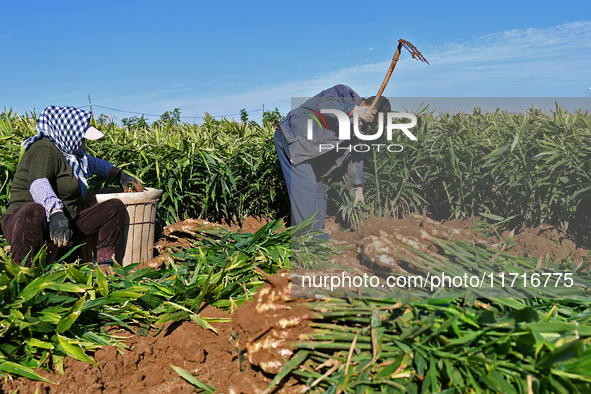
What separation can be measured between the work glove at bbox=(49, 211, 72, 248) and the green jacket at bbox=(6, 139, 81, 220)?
270mm

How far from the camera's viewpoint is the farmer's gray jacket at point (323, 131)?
266 cm

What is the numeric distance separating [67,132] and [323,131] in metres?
1.96

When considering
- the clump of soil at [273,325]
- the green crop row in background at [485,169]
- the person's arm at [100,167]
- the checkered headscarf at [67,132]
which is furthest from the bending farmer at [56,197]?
the clump of soil at [273,325]

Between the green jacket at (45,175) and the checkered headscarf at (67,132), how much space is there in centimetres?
6

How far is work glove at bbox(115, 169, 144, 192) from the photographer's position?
3.79 meters

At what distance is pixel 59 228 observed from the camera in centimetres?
301

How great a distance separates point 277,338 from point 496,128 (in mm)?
1935

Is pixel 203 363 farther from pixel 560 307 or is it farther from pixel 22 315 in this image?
pixel 560 307

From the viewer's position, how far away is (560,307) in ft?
5.57

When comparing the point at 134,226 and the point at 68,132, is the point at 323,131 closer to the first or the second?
the point at 134,226

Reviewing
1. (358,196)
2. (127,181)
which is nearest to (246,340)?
(358,196)

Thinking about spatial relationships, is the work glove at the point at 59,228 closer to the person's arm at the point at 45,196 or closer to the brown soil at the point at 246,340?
the person's arm at the point at 45,196

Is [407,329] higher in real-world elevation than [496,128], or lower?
lower

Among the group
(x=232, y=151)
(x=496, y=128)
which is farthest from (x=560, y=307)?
(x=232, y=151)
